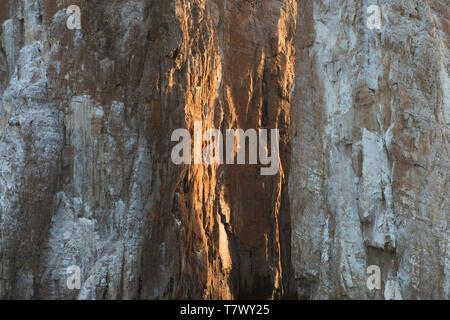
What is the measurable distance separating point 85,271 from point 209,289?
356 centimetres

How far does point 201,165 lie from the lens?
1465cm

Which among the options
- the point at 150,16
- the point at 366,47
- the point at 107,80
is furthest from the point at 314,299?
the point at 150,16

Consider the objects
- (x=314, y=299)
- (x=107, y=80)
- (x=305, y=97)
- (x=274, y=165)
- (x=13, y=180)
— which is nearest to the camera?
(x=314, y=299)

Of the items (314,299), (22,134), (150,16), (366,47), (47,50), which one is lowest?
→ (314,299)

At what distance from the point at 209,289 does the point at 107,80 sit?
5641mm

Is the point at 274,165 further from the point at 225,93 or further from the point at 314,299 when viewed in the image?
the point at 314,299

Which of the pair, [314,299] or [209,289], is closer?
[314,299]

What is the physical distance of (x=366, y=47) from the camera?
9.67 m

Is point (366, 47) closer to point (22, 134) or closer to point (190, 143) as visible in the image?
point (190, 143)

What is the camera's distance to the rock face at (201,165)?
9.16 metres

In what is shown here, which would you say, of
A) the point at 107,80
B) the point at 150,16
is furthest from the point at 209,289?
the point at 150,16

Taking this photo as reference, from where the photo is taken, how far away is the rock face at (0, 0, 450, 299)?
9164 mm

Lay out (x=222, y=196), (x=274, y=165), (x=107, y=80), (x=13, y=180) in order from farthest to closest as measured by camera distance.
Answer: (x=274, y=165)
(x=222, y=196)
(x=107, y=80)
(x=13, y=180)

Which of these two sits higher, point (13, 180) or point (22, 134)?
point (22, 134)
